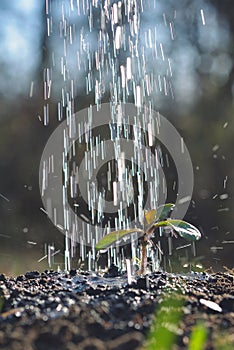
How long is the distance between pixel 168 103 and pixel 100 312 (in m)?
6.02

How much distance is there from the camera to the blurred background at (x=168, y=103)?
6613mm

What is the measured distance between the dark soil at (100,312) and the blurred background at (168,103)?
5.05 m

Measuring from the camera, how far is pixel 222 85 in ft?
23.0

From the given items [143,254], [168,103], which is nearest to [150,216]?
[143,254]

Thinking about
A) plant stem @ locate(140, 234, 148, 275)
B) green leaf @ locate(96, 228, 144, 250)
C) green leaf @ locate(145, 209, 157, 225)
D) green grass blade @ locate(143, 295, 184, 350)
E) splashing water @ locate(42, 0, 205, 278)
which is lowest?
green grass blade @ locate(143, 295, 184, 350)

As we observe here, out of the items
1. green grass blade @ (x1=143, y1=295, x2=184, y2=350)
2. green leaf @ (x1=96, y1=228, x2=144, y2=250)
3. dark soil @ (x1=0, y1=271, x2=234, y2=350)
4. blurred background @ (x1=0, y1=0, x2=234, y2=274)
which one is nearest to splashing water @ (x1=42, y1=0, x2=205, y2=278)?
blurred background @ (x1=0, y1=0, x2=234, y2=274)

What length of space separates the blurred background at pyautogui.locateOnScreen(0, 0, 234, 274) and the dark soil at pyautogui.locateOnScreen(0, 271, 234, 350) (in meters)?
5.05

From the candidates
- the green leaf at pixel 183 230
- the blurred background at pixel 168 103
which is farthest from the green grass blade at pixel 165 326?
the blurred background at pixel 168 103

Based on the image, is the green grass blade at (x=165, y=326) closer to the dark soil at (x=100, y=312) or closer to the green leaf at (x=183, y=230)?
the dark soil at (x=100, y=312)

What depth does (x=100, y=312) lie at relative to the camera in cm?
98

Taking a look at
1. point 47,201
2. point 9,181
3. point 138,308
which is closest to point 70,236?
point 47,201

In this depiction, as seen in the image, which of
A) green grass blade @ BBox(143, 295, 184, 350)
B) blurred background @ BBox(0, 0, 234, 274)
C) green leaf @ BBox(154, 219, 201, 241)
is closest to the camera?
green grass blade @ BBox(143, 295, 184, 350)

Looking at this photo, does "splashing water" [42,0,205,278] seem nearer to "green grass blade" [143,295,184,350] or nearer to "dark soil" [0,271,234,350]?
"dark soil" [0,271,234,350]

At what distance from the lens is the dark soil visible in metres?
0.79
